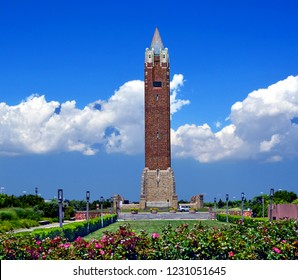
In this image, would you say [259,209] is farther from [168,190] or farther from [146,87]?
[146,87]

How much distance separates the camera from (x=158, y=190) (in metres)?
60.0

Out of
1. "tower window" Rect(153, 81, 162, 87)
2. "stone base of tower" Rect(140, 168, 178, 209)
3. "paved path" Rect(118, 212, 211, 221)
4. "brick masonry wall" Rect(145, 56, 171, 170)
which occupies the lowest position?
"paved path" Rect(118, 212, 211, 221)

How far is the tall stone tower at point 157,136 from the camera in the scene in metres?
60.0

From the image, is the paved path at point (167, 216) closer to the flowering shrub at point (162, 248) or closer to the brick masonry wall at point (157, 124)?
the brick masonry wall at point (157, 124)

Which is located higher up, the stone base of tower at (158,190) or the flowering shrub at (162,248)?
the stone base of tower at (158,190)

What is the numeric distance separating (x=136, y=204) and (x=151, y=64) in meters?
16.6

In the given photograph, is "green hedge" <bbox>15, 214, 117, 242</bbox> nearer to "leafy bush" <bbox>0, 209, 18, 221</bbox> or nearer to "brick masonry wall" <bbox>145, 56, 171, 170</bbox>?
"leafy bush" <bbox>0, 209, 18, 221</bbox>

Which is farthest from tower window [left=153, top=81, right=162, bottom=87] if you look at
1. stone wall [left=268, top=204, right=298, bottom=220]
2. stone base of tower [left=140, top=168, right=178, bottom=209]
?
stone wall [left=268, top=204, right=298, bottom=220]

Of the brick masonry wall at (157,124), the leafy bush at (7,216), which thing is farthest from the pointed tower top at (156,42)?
the leafy bush at (7,216)

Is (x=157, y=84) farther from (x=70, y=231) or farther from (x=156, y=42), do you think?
(x=70, y=231)

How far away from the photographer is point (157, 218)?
1874 inches

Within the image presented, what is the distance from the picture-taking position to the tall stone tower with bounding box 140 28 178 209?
59969 millimetres

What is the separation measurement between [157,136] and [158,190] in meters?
6.30
